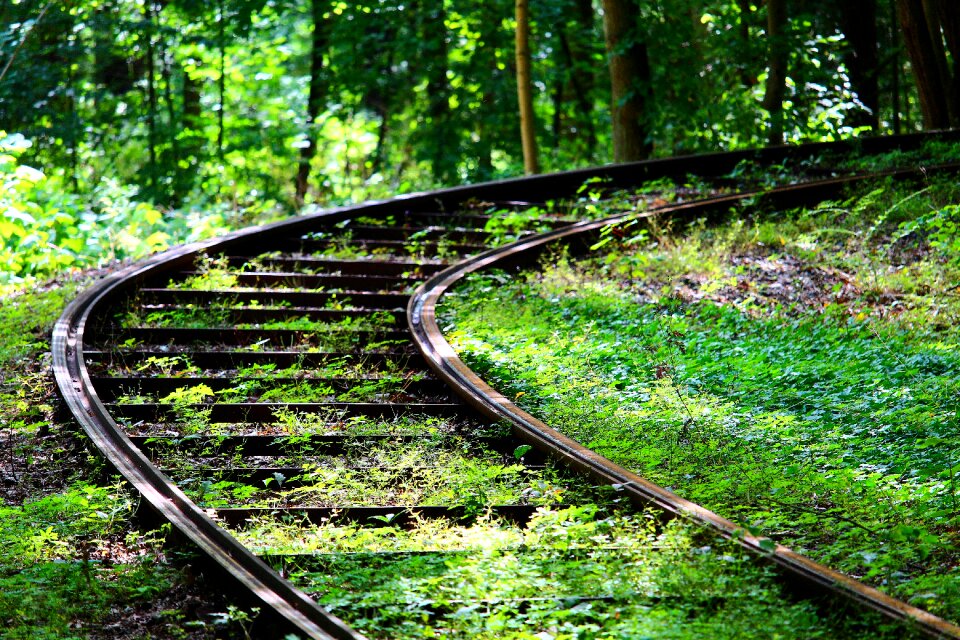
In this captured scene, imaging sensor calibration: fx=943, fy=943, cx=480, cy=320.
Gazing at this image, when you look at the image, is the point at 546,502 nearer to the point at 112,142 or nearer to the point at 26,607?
the point at 26,607

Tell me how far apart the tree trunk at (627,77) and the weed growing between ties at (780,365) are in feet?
14.8

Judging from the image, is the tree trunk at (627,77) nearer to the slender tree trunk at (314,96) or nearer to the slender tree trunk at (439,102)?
the slender tree trunk at (439,102)

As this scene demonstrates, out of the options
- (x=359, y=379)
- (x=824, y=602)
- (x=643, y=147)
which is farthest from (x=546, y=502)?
(x=643, y=147)

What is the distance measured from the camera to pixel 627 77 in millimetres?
14250

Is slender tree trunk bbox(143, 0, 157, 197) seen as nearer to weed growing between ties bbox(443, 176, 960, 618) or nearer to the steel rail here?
Result: the steel rail

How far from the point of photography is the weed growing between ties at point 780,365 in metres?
4.65

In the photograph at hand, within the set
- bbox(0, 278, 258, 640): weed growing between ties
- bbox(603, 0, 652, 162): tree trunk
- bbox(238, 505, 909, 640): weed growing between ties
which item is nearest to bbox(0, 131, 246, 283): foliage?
bbox(0, 278, 258, 640): weed growing between ties

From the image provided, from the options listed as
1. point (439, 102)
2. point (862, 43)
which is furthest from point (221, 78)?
point (862, 43)

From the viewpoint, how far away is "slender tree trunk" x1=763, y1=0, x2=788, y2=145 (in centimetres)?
1447

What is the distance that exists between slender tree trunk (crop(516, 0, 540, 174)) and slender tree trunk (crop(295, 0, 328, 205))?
4.74 metres

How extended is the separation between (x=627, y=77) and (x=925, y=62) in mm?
4311

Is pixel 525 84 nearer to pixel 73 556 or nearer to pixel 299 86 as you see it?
pixel 299 86

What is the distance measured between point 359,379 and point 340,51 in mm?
13371

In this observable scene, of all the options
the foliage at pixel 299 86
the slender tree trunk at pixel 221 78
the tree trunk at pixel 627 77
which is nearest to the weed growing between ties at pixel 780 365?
the tree trunk at pixel 627 77
